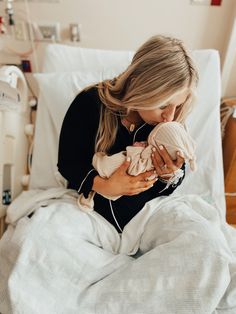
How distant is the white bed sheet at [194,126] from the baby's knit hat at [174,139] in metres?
0.48

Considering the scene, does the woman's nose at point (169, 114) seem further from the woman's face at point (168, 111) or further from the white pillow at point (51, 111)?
the white pillow at point (51, 111)

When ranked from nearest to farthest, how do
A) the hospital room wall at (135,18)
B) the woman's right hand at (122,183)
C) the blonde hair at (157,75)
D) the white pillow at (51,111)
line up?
the blonde hair at (157,75) < the woman's right hand at (122,183) < the white pillow at (51,111) < the hospital room wall at (135,18)

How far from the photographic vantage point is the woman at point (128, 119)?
72cm

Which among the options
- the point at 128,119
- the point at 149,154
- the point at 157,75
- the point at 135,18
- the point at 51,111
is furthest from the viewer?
the point at 135,18

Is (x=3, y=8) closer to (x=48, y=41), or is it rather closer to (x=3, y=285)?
(x=48, y=41)

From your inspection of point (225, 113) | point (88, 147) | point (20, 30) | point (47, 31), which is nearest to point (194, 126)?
point (225, 113)

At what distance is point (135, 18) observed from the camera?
1.35m

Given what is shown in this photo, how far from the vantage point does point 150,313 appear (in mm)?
713

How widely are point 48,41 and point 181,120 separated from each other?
97 centimetres

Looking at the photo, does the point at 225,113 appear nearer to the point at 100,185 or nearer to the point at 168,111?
the point at 168,111

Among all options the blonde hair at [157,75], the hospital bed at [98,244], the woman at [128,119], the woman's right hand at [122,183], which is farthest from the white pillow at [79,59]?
the woman's right hand at [122,183]

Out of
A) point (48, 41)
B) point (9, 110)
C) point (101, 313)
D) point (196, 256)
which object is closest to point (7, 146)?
point (9, 110)

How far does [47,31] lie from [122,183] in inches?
40.4

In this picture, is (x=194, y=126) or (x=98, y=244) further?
(x=194, y=126)
